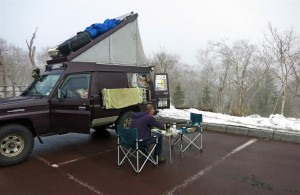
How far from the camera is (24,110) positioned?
191 inches

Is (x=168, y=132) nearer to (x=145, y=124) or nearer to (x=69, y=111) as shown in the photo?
(x=145, y=124)

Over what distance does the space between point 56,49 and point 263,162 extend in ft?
19.1

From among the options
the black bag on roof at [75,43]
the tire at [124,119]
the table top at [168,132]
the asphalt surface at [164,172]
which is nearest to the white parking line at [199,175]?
the asphalt surface at [164,172]

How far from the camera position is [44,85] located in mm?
5734

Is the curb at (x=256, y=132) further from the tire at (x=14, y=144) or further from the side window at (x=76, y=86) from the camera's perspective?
the tire at (x=14, y=144)

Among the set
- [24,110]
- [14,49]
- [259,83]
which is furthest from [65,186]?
[14,49]

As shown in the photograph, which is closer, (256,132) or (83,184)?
(83,184)

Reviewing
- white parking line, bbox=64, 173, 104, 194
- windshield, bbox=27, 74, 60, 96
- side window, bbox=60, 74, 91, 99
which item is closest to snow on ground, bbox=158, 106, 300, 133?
side window, bbox=60, 74, 91, 99

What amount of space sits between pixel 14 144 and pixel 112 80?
9.07 feet

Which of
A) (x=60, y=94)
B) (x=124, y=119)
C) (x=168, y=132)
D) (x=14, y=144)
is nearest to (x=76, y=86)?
(x=60, y=94)

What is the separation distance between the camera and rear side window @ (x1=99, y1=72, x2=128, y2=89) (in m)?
6.07

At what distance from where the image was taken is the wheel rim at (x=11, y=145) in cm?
462

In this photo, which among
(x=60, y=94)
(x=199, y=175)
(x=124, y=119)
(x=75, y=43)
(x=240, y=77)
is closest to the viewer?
(x=199, y=175)

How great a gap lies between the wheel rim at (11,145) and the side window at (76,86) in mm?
1329
